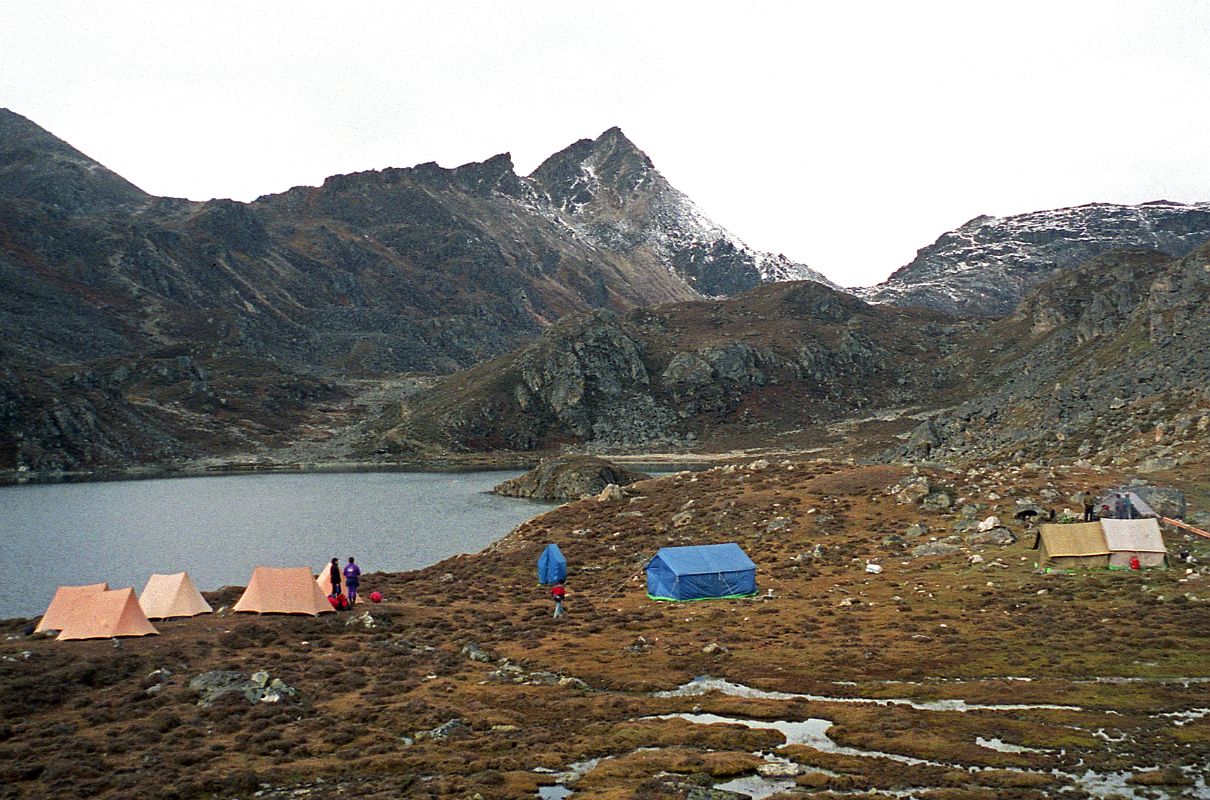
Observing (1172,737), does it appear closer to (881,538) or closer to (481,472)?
(881,538)

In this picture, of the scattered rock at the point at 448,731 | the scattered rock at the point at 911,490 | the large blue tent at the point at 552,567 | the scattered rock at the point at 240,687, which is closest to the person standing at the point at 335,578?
the scattered rock at the point at 240,687

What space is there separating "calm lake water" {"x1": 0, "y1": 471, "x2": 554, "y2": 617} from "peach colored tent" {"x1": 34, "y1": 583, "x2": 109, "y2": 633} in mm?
22060

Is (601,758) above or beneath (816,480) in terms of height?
beneath

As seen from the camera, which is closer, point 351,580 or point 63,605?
point 63,605

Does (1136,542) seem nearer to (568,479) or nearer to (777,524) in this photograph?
(777,524)

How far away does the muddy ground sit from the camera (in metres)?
24.6

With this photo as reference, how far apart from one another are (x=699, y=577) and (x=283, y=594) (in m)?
23.5

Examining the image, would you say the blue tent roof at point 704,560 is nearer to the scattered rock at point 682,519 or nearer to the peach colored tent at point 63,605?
the scattered rock at point 682,519

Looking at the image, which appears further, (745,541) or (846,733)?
(745,541)

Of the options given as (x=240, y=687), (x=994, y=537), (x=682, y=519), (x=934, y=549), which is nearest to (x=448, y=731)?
(x=240, y=687)

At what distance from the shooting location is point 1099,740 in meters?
25.7

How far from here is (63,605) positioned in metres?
38.8

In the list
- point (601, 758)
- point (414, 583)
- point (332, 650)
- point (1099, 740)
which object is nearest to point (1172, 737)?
point (1099, 740)

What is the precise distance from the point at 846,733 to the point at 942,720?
3.42 m
